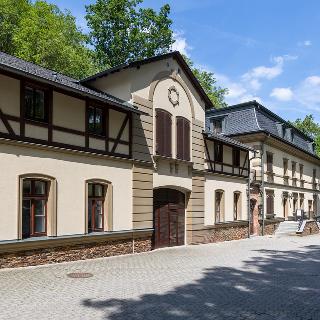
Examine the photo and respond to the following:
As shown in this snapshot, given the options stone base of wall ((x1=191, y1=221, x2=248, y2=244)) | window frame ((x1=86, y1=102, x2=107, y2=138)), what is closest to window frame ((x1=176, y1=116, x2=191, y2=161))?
stone base of wall ((x1=191, y1=221, x2=248, y2=244))

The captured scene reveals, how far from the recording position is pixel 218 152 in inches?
922

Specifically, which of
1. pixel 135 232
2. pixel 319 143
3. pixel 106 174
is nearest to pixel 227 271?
pixel 135 232

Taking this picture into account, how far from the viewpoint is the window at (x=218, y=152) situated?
75.6ft

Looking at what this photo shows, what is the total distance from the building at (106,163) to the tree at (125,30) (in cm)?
1633

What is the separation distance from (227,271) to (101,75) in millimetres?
9555

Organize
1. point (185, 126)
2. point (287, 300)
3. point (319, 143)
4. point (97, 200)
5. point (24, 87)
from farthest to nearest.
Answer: point (319, 143) < point (185, 126) < point (97, 200) < point (24, 87) < point (287, 300)

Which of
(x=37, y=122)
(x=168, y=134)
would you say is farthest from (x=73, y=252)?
(x=168, y=134)

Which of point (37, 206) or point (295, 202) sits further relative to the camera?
point (295, 202)

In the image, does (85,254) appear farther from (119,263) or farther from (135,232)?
(135,232)

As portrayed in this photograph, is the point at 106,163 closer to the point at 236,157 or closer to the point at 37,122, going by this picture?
the point at 37,122

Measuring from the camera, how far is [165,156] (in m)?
18.2

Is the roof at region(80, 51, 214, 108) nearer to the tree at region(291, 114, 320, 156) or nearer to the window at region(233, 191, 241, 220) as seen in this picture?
the window at region(233, 191, 241, 220)

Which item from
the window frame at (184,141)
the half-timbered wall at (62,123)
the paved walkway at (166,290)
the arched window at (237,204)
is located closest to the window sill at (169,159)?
the window frame at (184,141)

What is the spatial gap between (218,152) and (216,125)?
30.3ft
